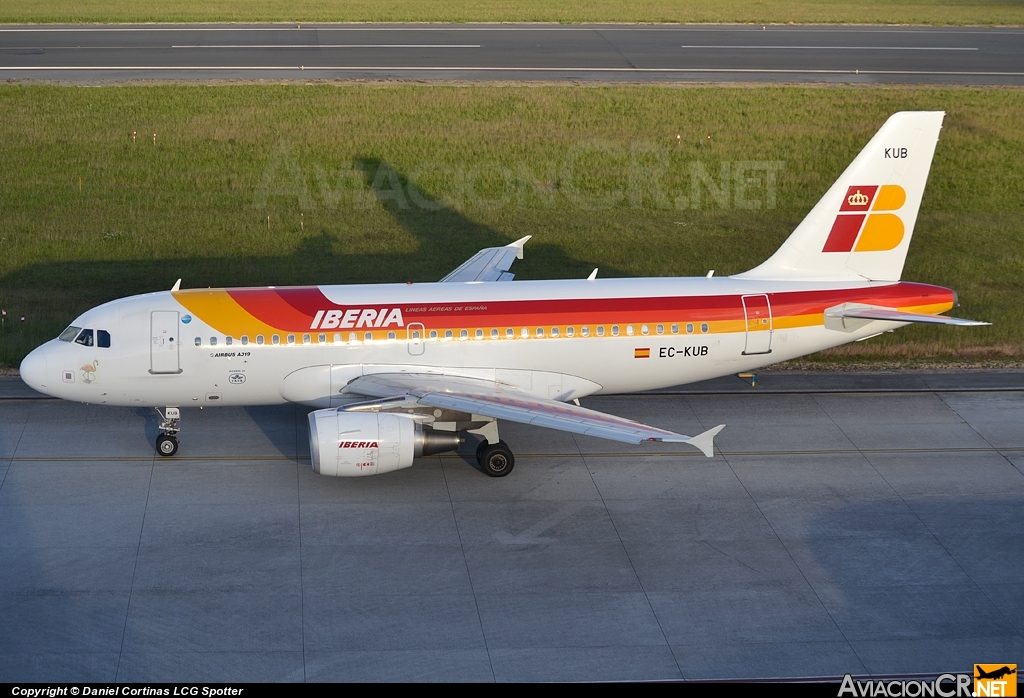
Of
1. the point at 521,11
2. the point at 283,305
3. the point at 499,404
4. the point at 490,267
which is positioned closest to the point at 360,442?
the point at 499,404

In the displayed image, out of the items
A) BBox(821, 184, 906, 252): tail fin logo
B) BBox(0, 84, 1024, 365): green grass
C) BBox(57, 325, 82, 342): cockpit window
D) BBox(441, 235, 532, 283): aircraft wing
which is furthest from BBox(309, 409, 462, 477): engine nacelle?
BBox(0, 84, 1024, 365): green grass

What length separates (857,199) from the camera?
89.7 feet

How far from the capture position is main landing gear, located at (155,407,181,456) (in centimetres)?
2584

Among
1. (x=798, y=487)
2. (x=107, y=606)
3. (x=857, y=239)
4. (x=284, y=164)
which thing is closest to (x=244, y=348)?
(x=107, y=606)

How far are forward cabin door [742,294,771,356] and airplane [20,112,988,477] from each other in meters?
0.03

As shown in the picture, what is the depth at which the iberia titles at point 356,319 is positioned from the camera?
25438 millimetres

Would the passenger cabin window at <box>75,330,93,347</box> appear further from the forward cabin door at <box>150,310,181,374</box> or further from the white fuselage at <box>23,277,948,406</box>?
the forward cabin door at <box>150,310,181,374</box>

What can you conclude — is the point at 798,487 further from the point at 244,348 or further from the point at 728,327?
the point at 244,348

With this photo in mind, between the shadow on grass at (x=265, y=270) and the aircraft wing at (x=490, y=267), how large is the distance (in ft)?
21.0

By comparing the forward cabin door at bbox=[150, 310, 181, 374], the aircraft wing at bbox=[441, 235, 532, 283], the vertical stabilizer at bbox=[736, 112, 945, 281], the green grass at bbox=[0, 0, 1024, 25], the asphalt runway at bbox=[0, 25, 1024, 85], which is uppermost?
the green grass at bbox=[0, 0, 1024, 25]

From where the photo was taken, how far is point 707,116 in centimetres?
5616

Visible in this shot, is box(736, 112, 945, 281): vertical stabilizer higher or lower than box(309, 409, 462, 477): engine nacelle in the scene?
higher

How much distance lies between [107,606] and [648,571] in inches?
402

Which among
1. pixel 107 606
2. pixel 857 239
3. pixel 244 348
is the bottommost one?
pixel 107 606
